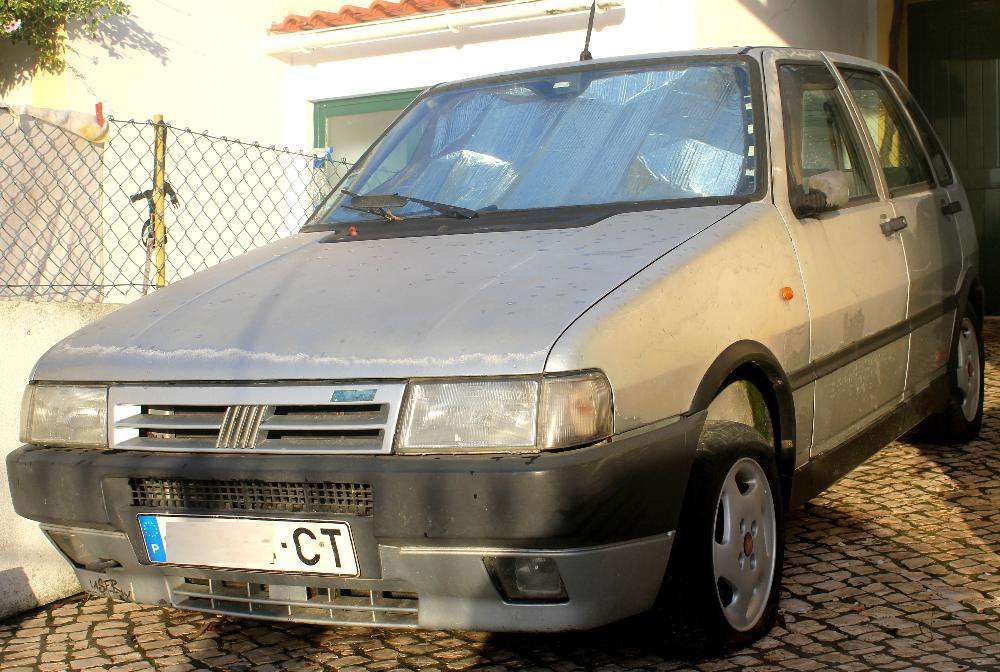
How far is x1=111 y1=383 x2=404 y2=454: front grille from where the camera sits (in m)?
2.93

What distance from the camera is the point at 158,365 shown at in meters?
3.25

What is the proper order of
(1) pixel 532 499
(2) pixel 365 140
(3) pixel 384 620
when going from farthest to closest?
(2) pixel 365 140, (3) pixel 384 620, (1) pixel 532 499

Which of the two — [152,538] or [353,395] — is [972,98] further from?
[152,538]

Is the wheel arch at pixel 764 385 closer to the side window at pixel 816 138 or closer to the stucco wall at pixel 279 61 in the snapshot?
the side window at pixel 816 138

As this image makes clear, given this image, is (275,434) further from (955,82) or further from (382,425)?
(955,82)

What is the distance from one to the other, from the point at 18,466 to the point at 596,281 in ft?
5.49

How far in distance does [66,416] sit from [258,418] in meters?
0.67

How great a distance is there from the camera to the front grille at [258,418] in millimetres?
2926

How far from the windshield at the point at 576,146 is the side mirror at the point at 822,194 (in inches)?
8.2

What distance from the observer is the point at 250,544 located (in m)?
3.01

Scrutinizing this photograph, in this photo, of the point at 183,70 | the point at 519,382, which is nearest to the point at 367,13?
the point at 183,70

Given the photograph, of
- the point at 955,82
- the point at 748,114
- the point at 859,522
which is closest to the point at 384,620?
the point at 748,114

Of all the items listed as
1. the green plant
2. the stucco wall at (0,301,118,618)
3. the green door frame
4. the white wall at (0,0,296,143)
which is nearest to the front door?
the stucco wall at (0,301,118,618)

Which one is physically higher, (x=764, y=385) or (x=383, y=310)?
(x=383, y=310)
